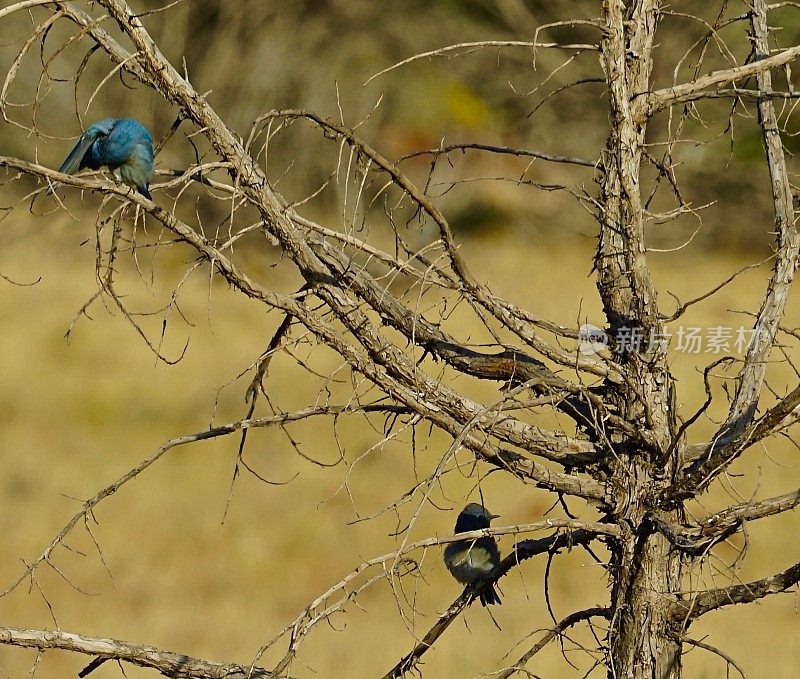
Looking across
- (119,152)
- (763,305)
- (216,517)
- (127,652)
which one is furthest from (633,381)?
(216,517)

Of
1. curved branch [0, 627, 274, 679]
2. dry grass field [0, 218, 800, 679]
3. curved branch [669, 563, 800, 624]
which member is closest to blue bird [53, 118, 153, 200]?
curved branch [0, 627, 274, 679]

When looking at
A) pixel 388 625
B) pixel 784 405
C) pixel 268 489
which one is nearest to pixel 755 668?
pixel 388 625

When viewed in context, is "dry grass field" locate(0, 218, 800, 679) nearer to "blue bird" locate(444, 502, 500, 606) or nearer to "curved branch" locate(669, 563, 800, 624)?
"blue bird" locate(444, 502, 500, 606)

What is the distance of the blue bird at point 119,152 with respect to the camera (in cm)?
316

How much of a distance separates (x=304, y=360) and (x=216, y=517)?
14.1ft

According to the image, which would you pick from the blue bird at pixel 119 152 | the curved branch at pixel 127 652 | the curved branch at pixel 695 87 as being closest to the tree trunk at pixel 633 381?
the curved branch at pixel 695 87

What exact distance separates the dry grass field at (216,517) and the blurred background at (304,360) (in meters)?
0.02

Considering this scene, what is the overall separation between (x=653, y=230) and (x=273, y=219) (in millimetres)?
12153

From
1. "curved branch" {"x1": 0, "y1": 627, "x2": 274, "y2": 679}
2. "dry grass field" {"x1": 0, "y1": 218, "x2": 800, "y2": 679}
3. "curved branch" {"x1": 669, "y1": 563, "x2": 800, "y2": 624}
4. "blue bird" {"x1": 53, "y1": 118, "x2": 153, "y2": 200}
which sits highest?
"dry grass field" {"x1": 0, "y1": 218, "x2": 800, "y2": 679}

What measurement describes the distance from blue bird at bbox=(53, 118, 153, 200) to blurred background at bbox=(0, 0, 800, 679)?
0.34 meters

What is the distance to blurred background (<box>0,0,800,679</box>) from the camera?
24.6 feet

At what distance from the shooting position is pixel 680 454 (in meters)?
2.84

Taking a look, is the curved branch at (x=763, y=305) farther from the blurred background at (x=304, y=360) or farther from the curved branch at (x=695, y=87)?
the blurred background at (x=304, y=360)

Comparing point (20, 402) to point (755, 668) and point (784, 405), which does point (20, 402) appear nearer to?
point (755, 668)
